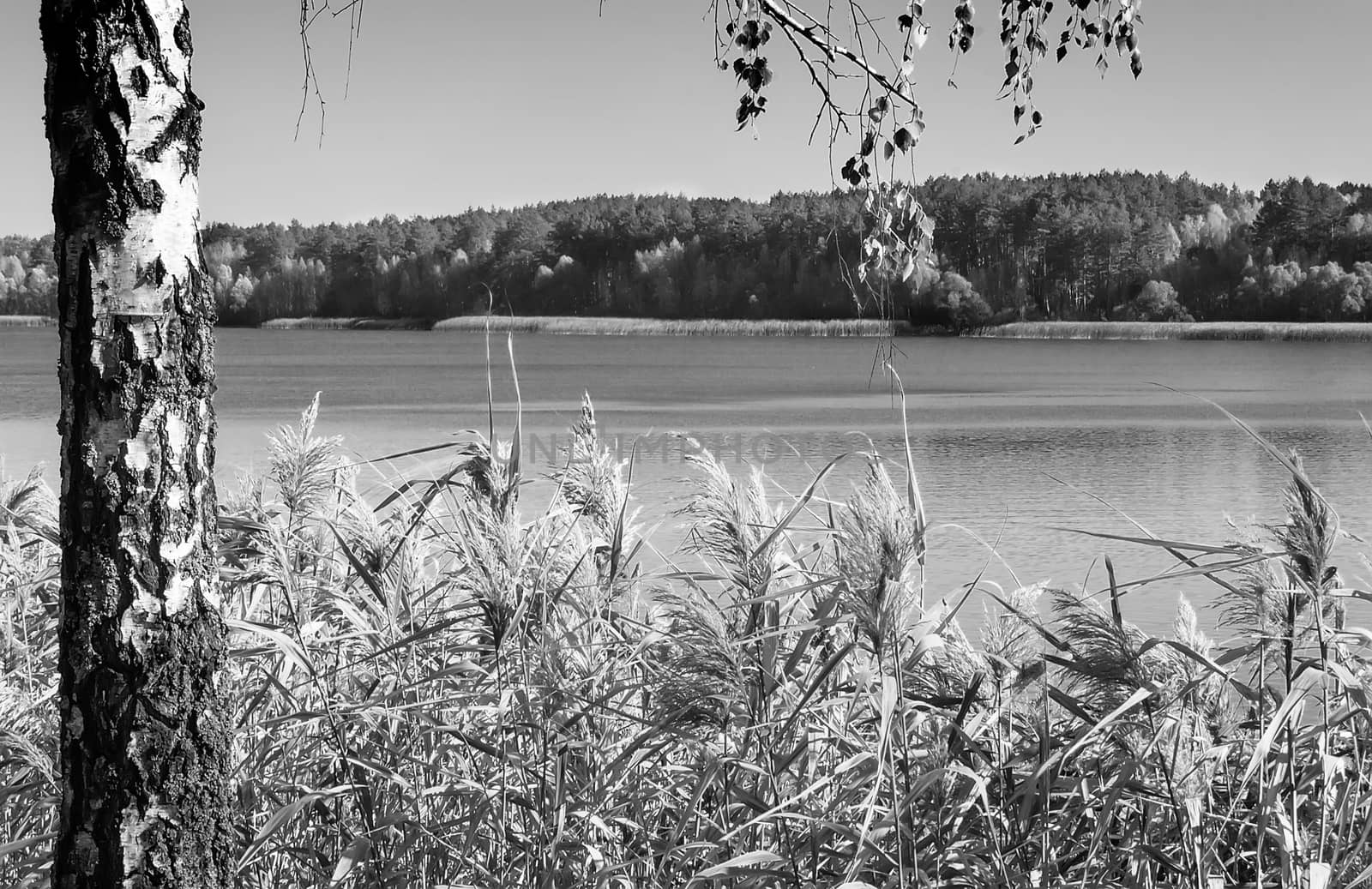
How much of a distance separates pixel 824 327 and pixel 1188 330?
96.9ft

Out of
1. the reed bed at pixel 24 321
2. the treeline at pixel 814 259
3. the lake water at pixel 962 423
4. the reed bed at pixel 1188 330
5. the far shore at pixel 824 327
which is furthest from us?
the reed bed at pixel 24 321

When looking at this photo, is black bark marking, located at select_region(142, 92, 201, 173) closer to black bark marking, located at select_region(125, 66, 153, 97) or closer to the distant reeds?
black bark marking, located at select_region(125, 66, 153, 97)

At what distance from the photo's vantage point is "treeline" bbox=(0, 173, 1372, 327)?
9175cm

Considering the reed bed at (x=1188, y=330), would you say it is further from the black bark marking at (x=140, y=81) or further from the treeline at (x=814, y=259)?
the black bark marking at (x=140, y=81)

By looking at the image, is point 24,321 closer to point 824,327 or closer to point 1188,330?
point 824,327

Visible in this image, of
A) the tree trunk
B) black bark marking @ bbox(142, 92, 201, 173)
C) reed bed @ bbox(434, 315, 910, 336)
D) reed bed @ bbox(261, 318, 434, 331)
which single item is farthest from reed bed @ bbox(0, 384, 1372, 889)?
reed bed @ bbox(261, 318, 434, 331)

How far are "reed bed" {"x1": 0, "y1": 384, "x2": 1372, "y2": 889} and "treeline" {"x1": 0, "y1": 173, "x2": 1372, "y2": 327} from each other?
260 ft

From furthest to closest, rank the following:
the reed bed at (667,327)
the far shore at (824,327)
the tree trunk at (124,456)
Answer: the reed bed at (667,327) < the far shore at (824,327) < the tree trunk at (124,456)

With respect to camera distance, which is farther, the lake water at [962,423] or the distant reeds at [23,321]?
the distant reeds at [23,321]

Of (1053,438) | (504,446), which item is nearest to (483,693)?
(504,446)

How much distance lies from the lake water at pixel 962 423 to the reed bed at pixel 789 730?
0.29m

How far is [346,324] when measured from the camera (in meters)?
131

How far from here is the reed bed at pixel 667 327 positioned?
103 m

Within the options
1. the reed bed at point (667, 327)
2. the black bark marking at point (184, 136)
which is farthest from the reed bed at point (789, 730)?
the reed bed at point (667, 327)
